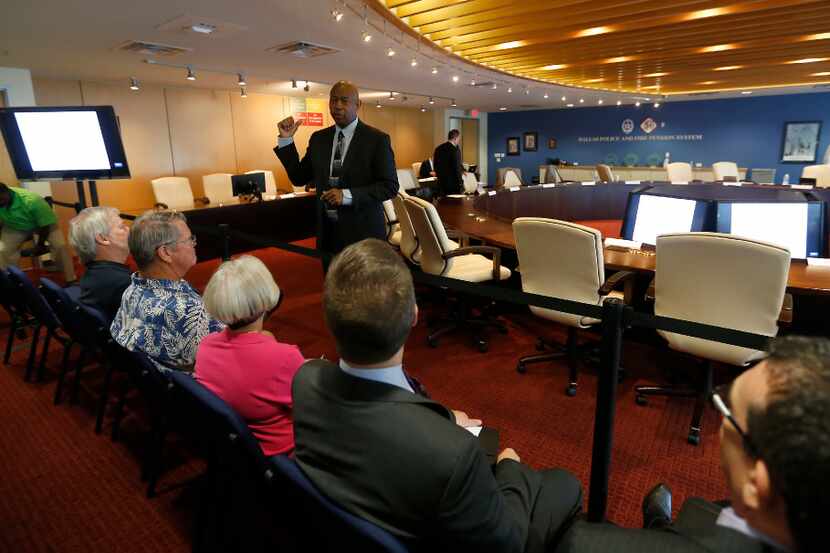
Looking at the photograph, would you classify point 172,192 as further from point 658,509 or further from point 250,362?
point 658,509

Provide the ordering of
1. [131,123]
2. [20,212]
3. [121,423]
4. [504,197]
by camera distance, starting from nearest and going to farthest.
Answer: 1. [121,423]
2. [20,212]
3. [504,197]
4. [131,123]

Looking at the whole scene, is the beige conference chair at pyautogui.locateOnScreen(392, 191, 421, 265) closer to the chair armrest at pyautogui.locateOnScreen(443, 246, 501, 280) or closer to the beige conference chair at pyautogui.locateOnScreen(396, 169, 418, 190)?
the chair armrest at pyautogui.locateOnScreen(443, 246, 501, 280)

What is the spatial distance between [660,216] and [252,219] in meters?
5.11

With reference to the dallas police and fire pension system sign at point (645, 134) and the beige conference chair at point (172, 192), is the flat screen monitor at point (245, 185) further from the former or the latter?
the dallas police and fire pension system sign at point (645, 134)

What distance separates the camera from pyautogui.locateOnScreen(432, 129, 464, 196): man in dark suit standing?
662 centimetres

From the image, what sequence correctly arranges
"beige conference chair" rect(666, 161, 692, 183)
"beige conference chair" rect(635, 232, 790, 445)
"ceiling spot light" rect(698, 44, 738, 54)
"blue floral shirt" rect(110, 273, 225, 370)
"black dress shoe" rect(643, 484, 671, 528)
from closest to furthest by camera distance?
"black dress shoe" rect(643, 484, 671, 528)
"blue floral shirt" rect(110, 273, 225, 370)
"beige conference chair" rect(635, 232, 790, 445)
"ceiling spot light" rect(698, 44, 738, 54)
"beige conference chair" rect(666, 161, 692, 183)

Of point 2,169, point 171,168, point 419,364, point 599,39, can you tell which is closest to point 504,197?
point 599,39

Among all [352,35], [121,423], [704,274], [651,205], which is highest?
[352,35]

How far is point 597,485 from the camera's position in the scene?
5.23ft

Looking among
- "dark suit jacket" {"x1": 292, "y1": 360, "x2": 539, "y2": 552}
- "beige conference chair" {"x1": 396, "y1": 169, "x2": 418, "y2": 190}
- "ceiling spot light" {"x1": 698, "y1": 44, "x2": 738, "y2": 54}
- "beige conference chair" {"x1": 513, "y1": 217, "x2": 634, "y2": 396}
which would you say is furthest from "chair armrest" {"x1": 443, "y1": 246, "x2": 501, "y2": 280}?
"beige conference chair" {"x1": 396, "y1": 169, "x2": 418, "y2": 190}

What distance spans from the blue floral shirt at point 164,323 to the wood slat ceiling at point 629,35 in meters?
3.11

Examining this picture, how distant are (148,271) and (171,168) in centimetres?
788

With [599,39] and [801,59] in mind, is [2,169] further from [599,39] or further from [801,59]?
[801,59]

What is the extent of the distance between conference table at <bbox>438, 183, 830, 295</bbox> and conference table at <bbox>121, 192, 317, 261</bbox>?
217cm
